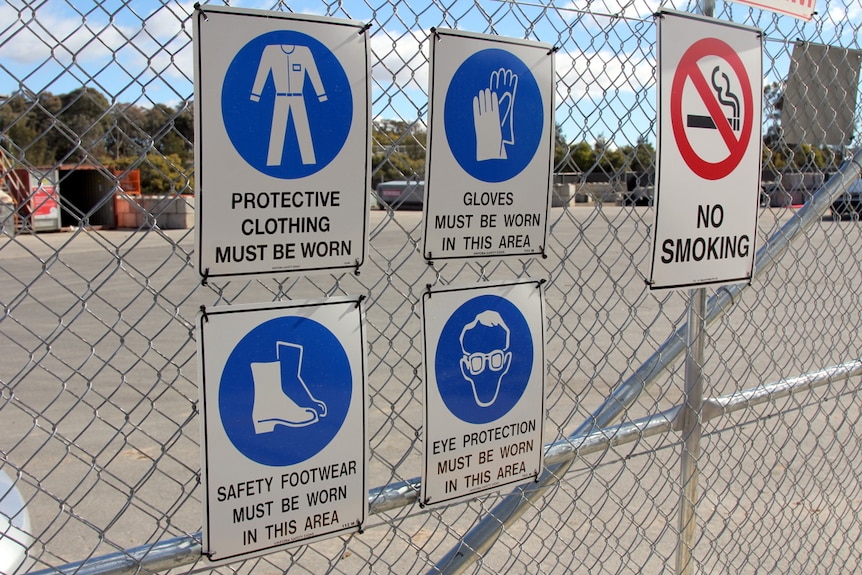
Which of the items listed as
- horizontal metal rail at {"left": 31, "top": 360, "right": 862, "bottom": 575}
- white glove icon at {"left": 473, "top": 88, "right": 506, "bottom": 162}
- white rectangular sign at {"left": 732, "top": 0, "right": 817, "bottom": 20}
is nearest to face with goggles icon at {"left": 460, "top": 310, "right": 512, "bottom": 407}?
horizontal metal rail at {"left": 31, "top": 360, "right": 862, "bottom": 575}

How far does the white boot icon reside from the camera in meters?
1.72

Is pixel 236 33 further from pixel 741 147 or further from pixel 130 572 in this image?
pixel 741 147

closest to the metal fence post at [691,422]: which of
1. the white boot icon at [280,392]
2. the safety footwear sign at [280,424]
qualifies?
the safety footwear sign at [280,424]

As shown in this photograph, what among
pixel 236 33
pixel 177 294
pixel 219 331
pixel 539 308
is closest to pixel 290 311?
pixel 219 331

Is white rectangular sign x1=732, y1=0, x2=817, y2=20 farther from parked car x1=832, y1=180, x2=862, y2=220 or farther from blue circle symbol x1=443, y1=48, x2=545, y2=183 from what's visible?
blue circle symbol x1=443, y1=48, x2=545, y2=183

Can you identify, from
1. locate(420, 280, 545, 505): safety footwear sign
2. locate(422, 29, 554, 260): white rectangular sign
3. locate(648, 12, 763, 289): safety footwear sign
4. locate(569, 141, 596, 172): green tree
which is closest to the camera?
locate(422, 29, 554, 260): white rectangular sign

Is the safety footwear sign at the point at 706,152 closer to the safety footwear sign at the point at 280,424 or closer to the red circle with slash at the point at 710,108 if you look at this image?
the red circle with slash at the point at 710,108

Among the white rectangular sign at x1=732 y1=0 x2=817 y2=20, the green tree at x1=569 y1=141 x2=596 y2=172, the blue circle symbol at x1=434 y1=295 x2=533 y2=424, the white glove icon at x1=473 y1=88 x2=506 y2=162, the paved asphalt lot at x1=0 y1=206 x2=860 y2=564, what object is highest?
the white rectangular sign at x1=732 y1=0 x2=817 y2=20

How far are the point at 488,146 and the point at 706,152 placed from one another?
799 mm

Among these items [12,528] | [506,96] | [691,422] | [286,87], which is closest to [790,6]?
[506,96]

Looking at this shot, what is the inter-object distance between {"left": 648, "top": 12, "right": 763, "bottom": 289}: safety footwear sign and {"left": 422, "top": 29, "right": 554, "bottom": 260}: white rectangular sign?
0.43m

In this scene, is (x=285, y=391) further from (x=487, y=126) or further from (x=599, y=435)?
(x=599, y=435)

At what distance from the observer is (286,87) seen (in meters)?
1.63

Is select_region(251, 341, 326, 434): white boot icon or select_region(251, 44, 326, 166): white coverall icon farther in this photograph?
select_region(251, 341, 326, 434): white boot icon
